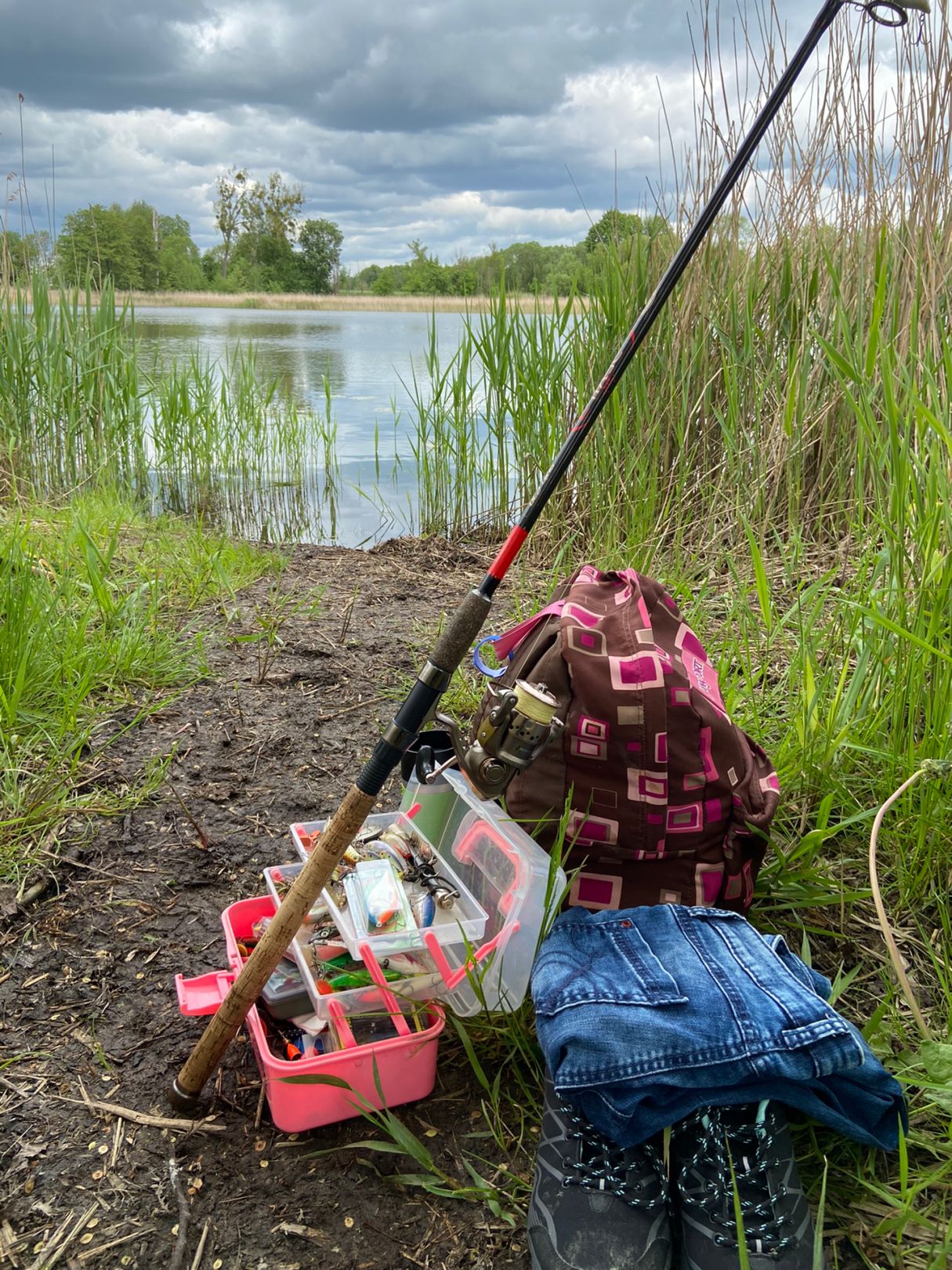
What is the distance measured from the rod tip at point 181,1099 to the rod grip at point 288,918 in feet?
0.31

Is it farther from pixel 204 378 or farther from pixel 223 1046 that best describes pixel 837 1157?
pixel 204 378

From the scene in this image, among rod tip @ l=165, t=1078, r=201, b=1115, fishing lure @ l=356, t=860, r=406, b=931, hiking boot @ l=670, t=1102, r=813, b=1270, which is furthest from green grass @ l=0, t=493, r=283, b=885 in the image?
hiking boot @ l=670, t=1102, r=813, b=1270

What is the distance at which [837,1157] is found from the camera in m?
1.21

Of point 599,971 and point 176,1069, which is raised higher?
point 599,971

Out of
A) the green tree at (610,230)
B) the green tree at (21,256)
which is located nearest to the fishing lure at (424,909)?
the green tree at (610,230)

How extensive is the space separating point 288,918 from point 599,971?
43cm

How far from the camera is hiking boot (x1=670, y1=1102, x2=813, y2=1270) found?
1.05 meters

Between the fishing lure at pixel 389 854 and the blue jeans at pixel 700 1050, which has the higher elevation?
the fishing lure at pixel 389 854

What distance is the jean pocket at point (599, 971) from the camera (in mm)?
1197

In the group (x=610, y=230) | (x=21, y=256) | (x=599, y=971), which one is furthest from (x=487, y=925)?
(x=21, y=256)

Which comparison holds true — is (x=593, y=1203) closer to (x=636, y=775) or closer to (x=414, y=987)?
(x=414, y=987)

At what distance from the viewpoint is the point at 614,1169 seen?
112 cm

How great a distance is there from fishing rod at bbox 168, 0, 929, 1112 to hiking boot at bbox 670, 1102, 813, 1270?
1.68 ft

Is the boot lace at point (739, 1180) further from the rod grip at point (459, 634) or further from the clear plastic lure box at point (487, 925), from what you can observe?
the rod grip at point (459, 634)
